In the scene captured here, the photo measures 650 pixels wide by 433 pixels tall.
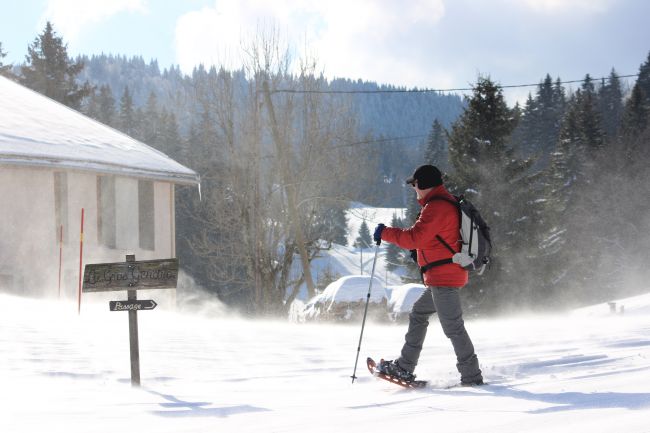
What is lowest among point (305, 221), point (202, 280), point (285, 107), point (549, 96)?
point (202, 280)

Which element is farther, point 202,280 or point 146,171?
point 202,280

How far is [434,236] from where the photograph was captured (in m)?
5.40

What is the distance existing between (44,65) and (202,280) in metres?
16.8

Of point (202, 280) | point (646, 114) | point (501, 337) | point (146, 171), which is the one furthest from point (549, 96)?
point (501, 337)

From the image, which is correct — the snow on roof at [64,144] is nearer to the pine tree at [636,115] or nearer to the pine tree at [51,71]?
the pine tree at [51,71]

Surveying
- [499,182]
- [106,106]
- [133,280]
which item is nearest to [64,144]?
[133,280]

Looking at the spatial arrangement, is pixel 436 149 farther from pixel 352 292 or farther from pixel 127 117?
pixel 352 292

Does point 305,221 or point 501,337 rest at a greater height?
point 305,221

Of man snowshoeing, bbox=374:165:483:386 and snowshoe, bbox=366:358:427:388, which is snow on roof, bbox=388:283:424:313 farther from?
man snowshoeing, bbox=374:165:483:386

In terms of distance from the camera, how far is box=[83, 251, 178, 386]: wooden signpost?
6.12 metres

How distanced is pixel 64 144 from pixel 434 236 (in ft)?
41.1

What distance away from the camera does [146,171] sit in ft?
57.0

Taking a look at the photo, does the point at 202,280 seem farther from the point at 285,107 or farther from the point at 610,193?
the point at 610,193

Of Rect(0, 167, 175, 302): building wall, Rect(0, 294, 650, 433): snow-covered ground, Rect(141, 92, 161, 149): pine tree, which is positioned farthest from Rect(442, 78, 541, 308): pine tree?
Rect(141, 92, 161, 149): pine tree
